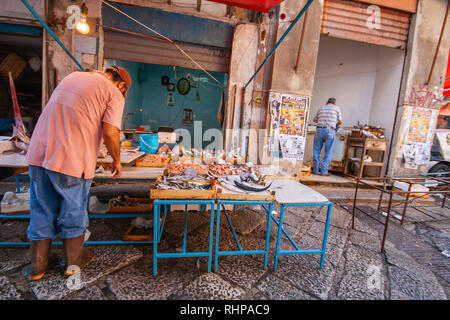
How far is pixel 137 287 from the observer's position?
2.17 meters

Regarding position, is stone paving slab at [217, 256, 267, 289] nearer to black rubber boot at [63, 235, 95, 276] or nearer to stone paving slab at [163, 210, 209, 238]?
stone paving slab at [163, 210, 209, 238]

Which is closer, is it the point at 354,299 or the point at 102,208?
the point at 354,299

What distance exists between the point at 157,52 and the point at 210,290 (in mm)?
5399

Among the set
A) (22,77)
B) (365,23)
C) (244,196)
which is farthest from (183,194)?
(22,77)

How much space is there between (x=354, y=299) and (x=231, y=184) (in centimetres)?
177

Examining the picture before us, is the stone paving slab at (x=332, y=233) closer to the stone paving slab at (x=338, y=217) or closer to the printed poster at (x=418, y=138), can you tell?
the stone paving slab at (x=338, y=217)

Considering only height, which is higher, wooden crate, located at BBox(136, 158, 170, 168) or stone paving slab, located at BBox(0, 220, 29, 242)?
wooden crate, located at BBox(136, 158, 170, 168)

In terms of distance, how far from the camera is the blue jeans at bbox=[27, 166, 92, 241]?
2074mm

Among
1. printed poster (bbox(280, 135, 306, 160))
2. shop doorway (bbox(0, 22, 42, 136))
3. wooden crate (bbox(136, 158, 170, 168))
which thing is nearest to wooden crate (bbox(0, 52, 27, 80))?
shop doorway (bbox(0, 22, 42, 136))

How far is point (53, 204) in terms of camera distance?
2.18 m

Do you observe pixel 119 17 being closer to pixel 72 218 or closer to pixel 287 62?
pixel 287 62

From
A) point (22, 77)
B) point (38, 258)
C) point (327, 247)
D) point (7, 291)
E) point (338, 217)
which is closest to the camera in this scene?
point (7, 291)

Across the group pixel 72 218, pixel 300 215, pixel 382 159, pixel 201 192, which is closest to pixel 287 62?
pixel 300 215

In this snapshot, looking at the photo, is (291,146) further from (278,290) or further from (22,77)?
(22,77)
